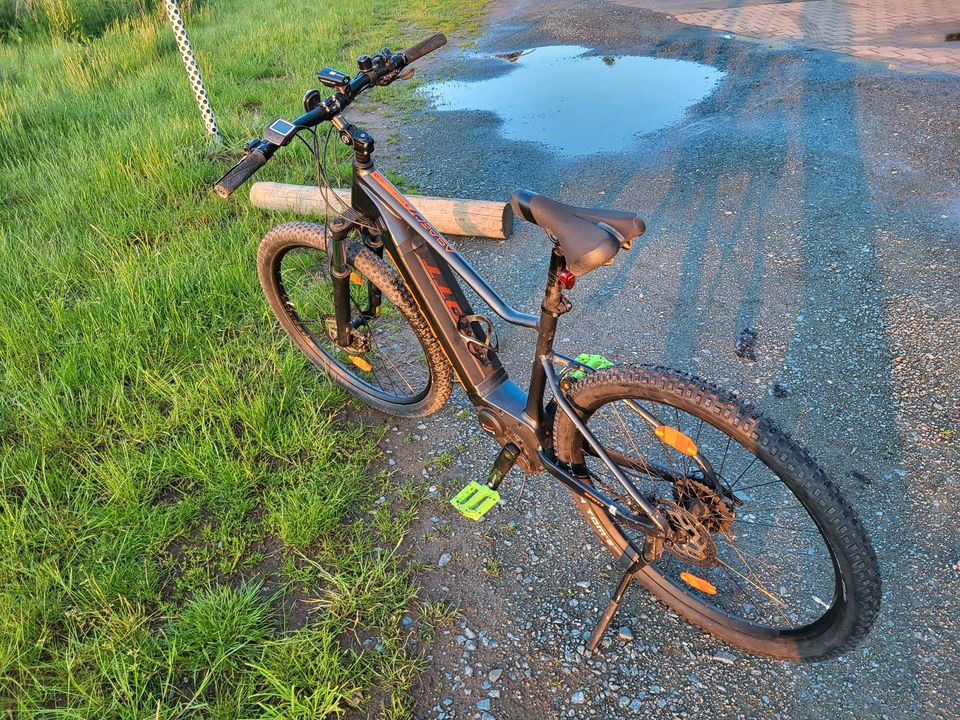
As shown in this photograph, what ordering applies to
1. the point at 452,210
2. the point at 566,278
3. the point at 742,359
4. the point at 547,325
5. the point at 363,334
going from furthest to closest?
the point at 452,210 → the point at 742,359 → the point at 363,334 → the point at 547,325 → the point at 566,278

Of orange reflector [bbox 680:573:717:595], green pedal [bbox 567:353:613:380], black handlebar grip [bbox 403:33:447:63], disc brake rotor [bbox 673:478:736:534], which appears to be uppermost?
black handlebar grip [bbox 403:33:447:63]

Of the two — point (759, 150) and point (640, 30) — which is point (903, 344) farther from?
point (640, 30)

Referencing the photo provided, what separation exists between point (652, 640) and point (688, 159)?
175 inches

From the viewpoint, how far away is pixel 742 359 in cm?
350

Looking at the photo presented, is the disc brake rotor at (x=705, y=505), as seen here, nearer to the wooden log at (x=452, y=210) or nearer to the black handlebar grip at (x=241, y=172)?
the black handlebar grip at (x=241, y=172)

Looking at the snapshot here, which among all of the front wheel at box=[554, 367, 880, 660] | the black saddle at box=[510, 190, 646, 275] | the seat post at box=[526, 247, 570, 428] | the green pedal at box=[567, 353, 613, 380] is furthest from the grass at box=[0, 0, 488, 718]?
the black saddle at box=[510, 190, 646, 275]

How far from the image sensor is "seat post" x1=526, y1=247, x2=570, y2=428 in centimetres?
196

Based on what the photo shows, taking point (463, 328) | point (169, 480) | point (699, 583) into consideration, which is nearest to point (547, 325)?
point (463, 328)

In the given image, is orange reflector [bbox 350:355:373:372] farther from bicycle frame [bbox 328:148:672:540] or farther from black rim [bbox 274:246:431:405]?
bicycle frame [bbox 328:148:672:540]

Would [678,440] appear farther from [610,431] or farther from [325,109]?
[325,109]

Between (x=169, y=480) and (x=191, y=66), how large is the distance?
4.53 meters

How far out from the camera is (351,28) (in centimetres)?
1014

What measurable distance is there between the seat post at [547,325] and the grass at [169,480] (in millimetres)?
899

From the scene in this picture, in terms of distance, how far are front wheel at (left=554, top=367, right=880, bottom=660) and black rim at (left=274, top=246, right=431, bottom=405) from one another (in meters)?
1.14
